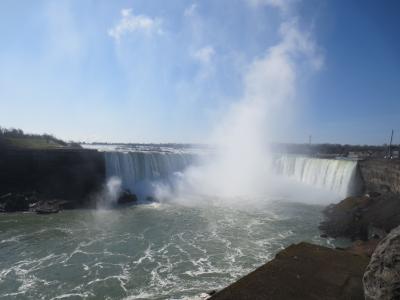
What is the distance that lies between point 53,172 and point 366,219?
25.4 metres

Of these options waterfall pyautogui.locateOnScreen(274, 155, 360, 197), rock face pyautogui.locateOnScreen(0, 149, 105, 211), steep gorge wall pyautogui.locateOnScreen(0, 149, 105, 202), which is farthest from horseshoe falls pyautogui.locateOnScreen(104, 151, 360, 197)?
rock face pyautogui.locateOnScreen(0, 149, 105, 211)

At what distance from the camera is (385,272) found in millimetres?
3311

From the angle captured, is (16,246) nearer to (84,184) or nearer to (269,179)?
(84,184)

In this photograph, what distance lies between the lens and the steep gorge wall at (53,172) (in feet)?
85.4

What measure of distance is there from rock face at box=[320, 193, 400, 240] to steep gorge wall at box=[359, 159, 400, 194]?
3.97m

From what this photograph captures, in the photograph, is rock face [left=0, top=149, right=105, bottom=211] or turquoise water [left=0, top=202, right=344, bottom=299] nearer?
turquoise water [left=0, top=202, right=344, bottom=299]

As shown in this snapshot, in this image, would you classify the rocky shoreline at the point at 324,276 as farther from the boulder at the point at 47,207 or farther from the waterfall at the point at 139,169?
the waterfall at the point at 139,169

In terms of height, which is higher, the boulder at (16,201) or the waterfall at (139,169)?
the waterfall at (139,169)

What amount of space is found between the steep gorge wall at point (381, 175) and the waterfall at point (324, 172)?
845mm

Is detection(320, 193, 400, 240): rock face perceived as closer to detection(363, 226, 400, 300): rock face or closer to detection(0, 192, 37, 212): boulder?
detection(363, 226, 400, 300): rock face

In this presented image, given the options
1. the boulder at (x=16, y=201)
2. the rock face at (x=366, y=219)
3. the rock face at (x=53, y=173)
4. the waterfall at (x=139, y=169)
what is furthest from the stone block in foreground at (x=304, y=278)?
the waterfall at (x=139, y=169)

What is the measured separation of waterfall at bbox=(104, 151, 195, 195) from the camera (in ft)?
97.5

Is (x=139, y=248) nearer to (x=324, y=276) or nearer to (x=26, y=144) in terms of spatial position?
(x=324, y=276)

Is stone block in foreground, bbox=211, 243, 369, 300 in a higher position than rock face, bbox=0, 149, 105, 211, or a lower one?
higher
